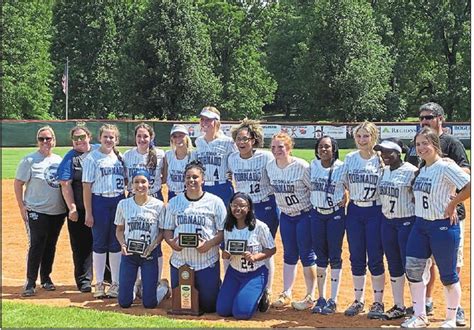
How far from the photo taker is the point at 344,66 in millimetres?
46531

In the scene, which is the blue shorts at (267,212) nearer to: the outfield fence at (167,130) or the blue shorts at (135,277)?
the blue shorts at (135,277)

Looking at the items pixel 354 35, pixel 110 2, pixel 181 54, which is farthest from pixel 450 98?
pixel 110 2

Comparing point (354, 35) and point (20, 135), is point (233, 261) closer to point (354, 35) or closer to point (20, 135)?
point (20, 135)

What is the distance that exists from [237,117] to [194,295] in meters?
46.7

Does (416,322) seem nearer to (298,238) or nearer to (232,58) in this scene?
(298,238)

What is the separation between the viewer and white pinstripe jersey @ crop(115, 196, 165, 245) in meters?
6.91

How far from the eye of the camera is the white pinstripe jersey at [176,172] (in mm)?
7301

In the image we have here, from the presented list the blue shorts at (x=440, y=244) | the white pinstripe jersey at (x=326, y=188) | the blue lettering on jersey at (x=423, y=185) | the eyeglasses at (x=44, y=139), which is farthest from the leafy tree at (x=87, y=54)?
the blue shorts at (x=440, y=244)

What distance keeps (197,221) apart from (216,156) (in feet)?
3.11

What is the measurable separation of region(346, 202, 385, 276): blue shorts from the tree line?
38.5m

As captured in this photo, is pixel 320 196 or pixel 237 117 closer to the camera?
pixel 320 196

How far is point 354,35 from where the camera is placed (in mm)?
46938

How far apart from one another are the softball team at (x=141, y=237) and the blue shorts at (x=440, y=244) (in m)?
2.58

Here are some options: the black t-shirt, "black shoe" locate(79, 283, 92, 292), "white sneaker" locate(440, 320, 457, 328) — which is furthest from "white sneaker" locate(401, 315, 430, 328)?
"black shoe" locate(79, 283, 92, 292)
